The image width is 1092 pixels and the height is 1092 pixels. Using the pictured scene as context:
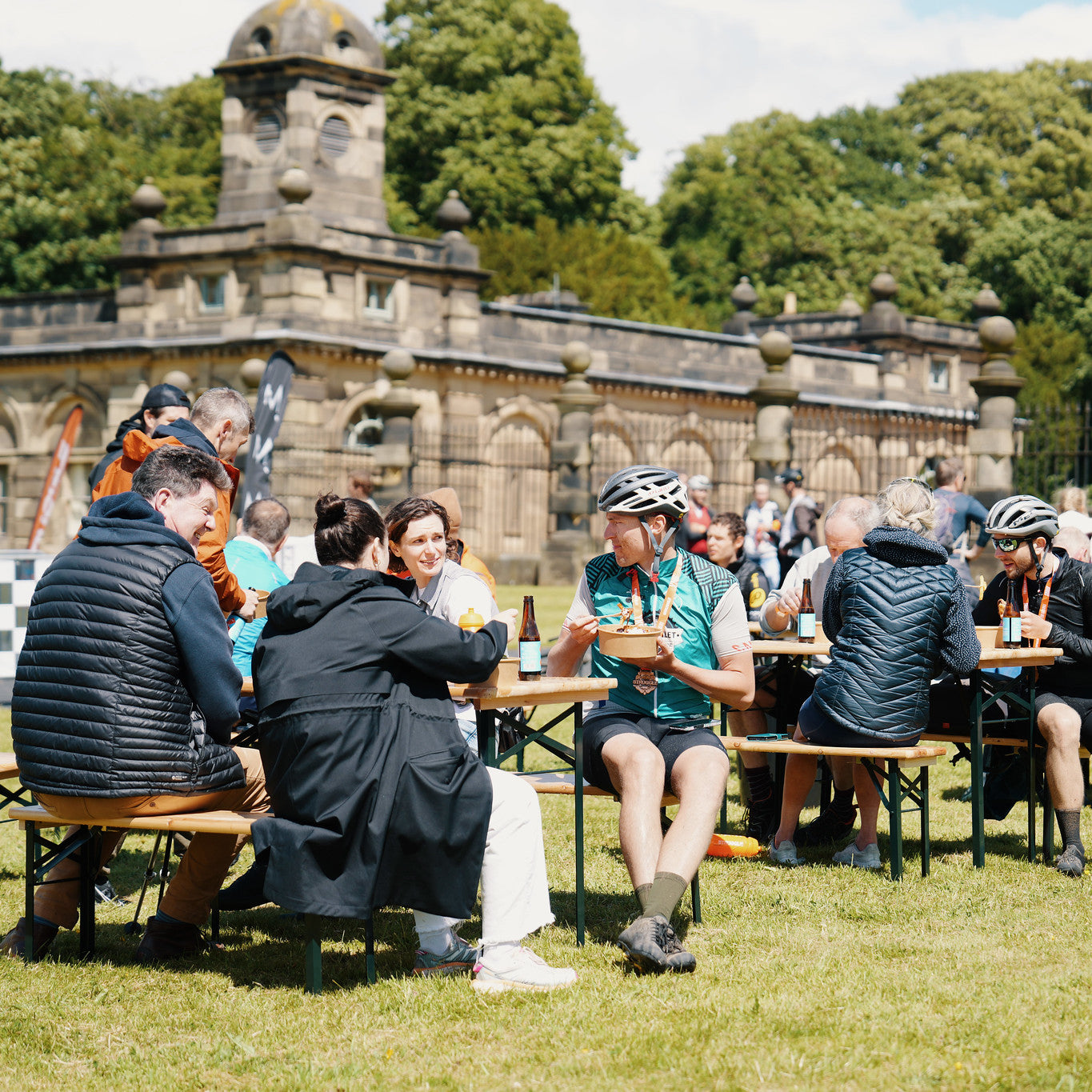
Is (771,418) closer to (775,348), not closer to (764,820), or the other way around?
(775,348)

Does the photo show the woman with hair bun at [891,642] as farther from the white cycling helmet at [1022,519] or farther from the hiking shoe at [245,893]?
the hiking shoe at [245,893]

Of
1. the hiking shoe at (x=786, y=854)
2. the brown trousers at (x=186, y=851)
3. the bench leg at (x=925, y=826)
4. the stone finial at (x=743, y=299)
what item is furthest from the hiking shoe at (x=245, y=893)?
the stone finial at (x=743, y=299)

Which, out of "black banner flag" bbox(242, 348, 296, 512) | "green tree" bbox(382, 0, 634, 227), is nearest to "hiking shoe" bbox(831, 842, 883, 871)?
"black banner flag" bbox(242, 348, 296, 512)

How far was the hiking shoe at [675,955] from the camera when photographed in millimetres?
5746

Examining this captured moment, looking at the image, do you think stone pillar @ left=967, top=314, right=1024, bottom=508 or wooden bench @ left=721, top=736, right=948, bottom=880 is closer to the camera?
wooden bench @ left=721, top=736, right=948, bottom=880

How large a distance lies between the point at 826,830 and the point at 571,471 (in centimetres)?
1920

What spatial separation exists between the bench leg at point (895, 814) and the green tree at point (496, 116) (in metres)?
41.1

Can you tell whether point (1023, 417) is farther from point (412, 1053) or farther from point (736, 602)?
point (412, 1053)

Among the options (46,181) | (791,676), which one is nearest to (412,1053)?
(791,676)

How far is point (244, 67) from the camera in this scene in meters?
31.5

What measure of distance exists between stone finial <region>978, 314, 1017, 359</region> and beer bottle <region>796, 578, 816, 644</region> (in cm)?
1333

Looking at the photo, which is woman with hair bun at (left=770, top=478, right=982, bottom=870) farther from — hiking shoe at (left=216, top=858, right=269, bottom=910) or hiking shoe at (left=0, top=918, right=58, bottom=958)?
hiking shoe at (left=0, top=918, right=58, bottom=958)

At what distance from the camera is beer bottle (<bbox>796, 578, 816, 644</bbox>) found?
8.38 m

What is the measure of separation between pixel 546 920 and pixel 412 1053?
90 cm
